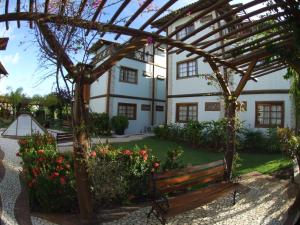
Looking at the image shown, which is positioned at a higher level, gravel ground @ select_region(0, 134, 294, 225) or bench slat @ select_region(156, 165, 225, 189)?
bench slat @ select_region(156, 165, 225, 189)

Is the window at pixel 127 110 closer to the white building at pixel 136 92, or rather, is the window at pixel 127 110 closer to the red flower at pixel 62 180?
the white building at pixel 136 92

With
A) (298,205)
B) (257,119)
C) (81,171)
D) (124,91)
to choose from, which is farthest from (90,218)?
(124,91)

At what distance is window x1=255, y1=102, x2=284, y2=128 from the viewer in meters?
17.5

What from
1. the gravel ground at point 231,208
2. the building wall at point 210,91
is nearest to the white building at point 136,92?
the building wall at point 210,91

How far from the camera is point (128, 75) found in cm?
2453

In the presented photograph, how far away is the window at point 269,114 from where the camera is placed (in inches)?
690

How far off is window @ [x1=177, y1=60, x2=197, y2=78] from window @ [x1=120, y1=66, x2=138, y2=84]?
4127mm

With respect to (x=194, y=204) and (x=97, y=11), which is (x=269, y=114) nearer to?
(x=194, y=204)

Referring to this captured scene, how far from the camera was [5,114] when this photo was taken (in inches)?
1264

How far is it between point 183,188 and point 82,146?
214cm

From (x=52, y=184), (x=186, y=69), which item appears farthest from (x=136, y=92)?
(x=52, y=184)

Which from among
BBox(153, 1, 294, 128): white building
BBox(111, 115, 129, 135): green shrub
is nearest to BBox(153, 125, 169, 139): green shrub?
BBox(153, 1, 294, 128): white building

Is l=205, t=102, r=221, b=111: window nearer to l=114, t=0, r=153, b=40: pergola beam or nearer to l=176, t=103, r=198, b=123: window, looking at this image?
l=176, t=103, r=198, b=123: window

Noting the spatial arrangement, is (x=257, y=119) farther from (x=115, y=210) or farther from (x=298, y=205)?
(x=115, y=210)
